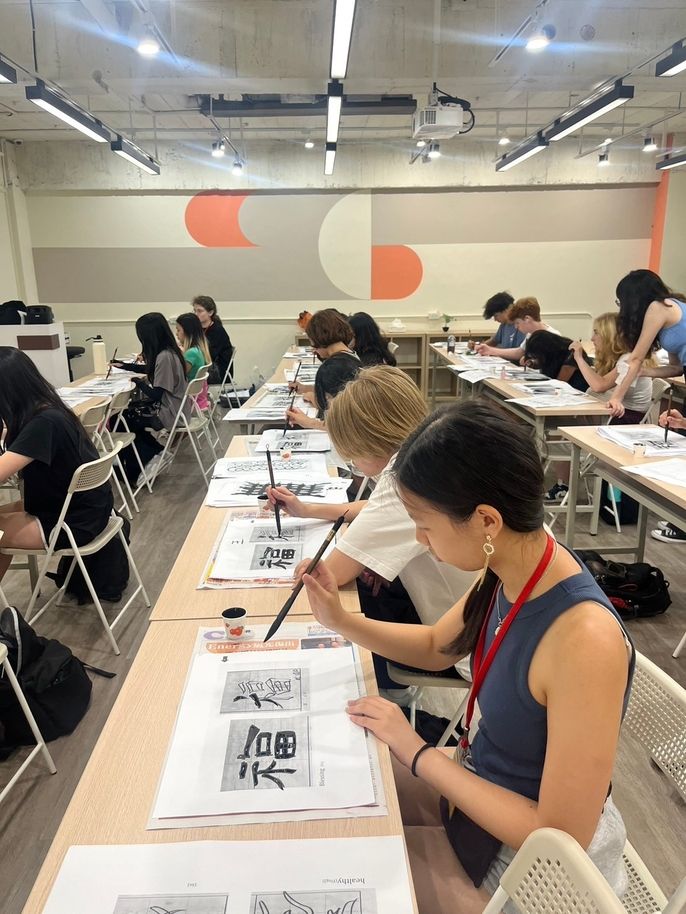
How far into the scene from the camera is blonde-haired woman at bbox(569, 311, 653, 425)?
3.83 meters

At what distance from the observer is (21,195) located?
799 centimetres

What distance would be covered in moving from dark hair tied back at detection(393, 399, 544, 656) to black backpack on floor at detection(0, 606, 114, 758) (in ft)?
5.68

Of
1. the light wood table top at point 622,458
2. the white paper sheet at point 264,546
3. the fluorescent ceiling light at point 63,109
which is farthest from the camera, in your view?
the fluorescent ceiling light at point 63,109

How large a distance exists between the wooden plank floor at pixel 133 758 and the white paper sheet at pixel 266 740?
12 centimetres

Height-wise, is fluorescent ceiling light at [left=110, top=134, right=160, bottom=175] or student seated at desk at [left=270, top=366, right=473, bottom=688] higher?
fluorescent ceiling light at [left=110, top=134, right=160, bottom=175]

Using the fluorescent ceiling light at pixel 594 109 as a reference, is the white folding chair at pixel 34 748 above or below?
below

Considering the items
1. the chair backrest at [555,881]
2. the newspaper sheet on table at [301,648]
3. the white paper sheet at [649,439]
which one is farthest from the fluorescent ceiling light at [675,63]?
the chair backrest at [555,881]

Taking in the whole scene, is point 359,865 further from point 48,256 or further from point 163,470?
point 48,256

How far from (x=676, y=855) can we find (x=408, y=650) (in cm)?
113

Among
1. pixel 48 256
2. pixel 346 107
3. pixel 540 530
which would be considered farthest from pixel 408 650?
pixel 48 256

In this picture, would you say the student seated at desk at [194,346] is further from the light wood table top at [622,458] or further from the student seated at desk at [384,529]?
the student seated at desk at [384,529]

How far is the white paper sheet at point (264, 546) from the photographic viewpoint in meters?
1.58

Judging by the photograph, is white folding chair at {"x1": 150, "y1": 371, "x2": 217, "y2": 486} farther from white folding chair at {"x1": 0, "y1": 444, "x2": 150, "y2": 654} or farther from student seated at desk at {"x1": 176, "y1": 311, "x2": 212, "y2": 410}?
white folding chair at {"x1": 0, "y1": 444, "x2": 150, "y2": 654}

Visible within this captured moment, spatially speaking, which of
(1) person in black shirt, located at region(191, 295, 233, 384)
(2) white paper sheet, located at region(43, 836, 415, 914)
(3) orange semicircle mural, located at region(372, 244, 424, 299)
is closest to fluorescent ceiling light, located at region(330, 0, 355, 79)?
(2) white paper sheet, located at region(43, 836, 415, 914)
